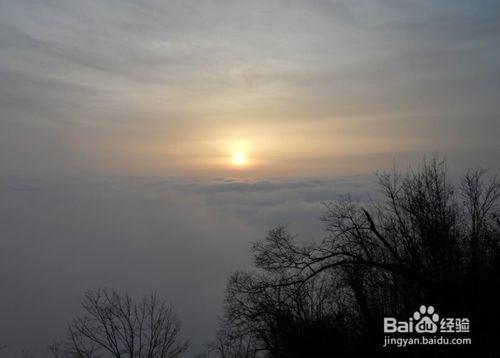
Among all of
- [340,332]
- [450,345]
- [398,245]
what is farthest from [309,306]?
[450,345]

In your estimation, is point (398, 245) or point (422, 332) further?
point (398, 245)

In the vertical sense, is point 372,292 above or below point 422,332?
above

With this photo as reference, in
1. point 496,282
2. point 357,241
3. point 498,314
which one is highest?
point 357,241

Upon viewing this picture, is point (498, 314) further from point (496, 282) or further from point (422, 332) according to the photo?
point (422, 332)

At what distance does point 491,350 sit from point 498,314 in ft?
4.54

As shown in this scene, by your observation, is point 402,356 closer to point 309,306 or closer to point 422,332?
point 422,332

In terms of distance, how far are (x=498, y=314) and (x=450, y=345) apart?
191cm

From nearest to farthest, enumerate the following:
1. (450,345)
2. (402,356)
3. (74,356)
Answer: (450,345) < (402,356) < (74,356)

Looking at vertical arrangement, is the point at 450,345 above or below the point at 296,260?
below

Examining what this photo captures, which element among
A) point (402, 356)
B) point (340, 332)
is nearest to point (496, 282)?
point (402, 356)

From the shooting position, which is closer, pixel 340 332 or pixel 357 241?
pixel 357 241

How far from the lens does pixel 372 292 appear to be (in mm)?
22484

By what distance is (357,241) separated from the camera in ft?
66.3

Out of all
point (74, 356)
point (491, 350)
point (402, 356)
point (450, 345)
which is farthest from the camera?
point (74, 356)
